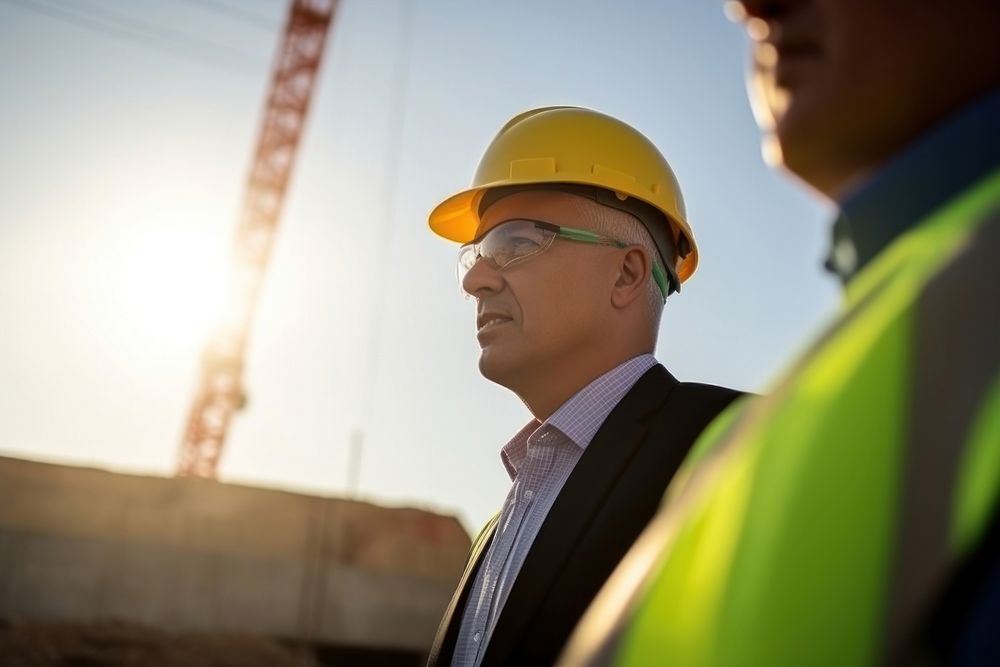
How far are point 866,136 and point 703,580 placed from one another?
0.45 meters

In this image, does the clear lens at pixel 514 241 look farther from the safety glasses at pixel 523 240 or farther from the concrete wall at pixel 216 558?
the concrete wall at pixel 216 558

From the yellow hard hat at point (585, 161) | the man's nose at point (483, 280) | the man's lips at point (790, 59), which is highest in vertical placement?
the yellow hard hat at point (585, 161)

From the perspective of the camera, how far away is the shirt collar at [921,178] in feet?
2.20

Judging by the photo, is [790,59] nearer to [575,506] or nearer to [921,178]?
[921,178]

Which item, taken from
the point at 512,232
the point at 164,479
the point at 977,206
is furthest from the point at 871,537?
the point at 164,479

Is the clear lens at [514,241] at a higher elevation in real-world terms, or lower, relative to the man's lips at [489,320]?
higher

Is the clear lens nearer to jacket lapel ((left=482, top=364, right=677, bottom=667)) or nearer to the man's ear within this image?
the man's ear

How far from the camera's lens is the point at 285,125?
1097 inches

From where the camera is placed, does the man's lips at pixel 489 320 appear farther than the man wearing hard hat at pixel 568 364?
Yes

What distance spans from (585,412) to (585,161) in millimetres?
1014

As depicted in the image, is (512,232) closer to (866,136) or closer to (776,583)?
(866,136)

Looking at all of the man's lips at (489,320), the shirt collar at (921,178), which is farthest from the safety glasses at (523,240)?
the shirt collar at (921,178)

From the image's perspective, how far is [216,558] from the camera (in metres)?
17.7

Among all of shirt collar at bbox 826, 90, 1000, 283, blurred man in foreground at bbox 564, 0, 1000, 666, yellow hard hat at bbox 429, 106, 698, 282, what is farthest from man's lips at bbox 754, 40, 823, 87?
yellow hard hat at bbox 429, 106, 698, 282
